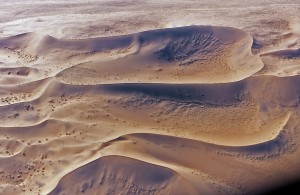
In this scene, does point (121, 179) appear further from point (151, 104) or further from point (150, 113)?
point (151, 104)

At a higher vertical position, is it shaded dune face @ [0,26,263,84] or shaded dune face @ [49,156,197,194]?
shaded dune face @ [0,26,263,84]

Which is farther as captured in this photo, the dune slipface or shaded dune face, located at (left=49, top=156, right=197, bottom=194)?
the dune slipface

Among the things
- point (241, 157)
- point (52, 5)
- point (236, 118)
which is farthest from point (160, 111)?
point (52, 5)

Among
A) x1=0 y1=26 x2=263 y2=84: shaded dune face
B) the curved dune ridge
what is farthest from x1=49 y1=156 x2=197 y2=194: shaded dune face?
x1=0 y1=26 x2=263 y2=84: shaded dune face

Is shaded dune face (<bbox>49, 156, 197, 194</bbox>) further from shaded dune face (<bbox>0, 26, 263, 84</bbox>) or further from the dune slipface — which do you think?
shaded dune face (<bbox>0, 26, 263, 84</bbox>)

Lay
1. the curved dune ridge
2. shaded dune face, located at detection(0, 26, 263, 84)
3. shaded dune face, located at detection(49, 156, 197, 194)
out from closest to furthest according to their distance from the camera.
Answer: shaded dune face, located at detection(49, 156, 197, 194), the curved dune ridge, shaded dune face, located at detection(0, 26, 263, 84)

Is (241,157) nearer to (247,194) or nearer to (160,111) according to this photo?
(247,194)
